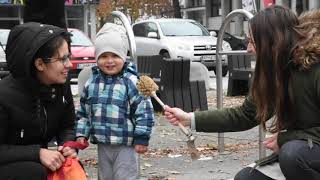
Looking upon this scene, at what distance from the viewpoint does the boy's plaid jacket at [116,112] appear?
4.17 meters

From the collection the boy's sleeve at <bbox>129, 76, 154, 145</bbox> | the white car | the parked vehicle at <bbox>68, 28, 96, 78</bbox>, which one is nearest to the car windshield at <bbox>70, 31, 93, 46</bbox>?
the parked vehicle at <bbox>68, 28, 96, 78</bbox>

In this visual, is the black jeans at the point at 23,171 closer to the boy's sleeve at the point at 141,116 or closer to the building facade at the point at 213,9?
the boy's sleeve at the point at 141,116

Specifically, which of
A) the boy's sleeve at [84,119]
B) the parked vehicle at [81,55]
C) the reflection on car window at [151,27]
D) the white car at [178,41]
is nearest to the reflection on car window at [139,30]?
the white car at [178,41]

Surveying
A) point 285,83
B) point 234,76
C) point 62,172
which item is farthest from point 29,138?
point 234,76

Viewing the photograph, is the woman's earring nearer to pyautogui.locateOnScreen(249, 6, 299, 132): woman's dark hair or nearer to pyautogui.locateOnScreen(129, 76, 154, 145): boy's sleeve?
pyautogui.locateOnScreen(129, 76, 154, 145): boy's sleeve

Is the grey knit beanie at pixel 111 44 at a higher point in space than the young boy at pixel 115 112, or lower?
higher

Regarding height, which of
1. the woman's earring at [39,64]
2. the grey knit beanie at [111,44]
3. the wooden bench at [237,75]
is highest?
the grey knit beanie at [111,44]

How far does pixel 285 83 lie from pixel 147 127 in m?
1.00

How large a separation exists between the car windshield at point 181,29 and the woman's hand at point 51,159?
611 inches

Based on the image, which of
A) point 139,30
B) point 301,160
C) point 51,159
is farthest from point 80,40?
point 301,160

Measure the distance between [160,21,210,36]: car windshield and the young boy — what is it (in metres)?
14.7

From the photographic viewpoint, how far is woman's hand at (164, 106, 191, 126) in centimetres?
386

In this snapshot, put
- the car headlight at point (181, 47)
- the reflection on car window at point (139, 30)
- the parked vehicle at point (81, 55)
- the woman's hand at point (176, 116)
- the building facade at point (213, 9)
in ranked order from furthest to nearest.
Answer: the building facade at point (213, 9), the reflection on car window at point (139, 30), the car headlight at point (181, 47), the parked vehicle at point (81, 55), the woman's hand at point (176, 116)

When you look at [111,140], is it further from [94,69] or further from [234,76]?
[234,76]
